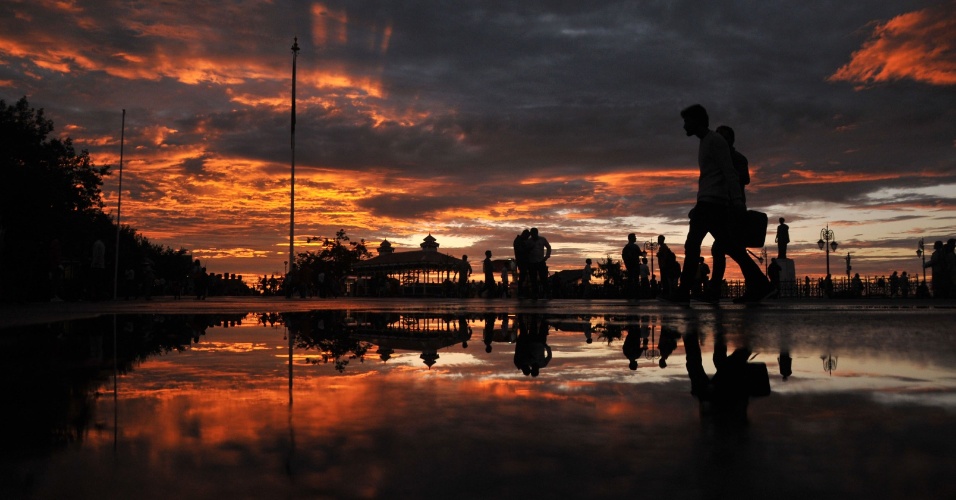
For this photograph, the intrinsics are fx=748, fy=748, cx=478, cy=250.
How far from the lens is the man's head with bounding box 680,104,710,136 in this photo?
10.0 metres

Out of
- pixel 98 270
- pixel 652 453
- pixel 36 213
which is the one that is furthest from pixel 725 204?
pixel 36 213

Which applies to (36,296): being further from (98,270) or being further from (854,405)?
(854,405)

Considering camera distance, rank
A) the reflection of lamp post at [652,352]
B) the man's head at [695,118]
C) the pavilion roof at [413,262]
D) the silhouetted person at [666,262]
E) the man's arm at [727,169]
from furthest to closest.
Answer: the pavilion roof at [413,262]
the silhouetted person at [666,262]
the man's head at [695,118]
the man's arm at [727,169]
the reflection of lamp post at [652,352]

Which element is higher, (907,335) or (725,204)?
(725,204)

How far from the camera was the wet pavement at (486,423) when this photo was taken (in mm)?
1553

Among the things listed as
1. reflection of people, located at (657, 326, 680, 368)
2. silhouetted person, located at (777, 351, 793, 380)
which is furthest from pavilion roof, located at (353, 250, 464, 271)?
silhouetted person, located at (777, 351, 793, 380)

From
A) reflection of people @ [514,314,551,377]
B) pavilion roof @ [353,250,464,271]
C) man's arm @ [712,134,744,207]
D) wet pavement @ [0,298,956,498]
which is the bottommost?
wet pavement @ [0,298,956,498]

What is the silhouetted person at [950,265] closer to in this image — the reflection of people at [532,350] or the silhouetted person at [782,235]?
the silhouetted person at [782,235]

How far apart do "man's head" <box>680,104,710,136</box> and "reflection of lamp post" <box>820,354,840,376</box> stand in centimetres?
653

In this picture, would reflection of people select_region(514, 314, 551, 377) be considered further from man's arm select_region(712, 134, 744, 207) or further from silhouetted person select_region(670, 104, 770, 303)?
man's arm select_region(712, 134, 744, 207)

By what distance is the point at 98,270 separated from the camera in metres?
28.0

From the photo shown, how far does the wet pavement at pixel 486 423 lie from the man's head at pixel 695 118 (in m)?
6.03

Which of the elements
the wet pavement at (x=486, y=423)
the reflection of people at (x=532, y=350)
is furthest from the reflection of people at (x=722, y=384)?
the reflection of people at (x=532, y=350)

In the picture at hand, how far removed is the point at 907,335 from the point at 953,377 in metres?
2.39
